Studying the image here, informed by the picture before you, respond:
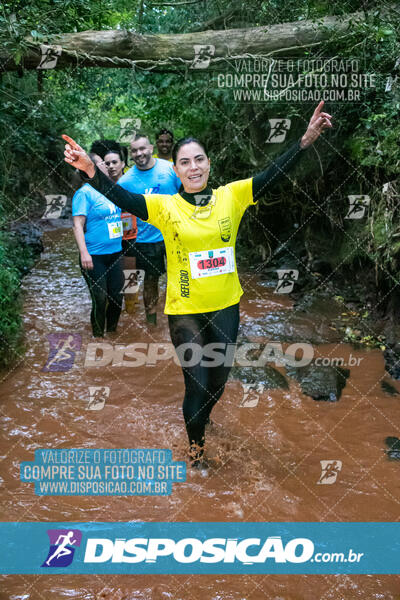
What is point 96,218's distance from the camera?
540cm

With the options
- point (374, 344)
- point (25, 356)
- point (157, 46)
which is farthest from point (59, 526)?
point (157, 46)

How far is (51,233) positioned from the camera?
1220 cm

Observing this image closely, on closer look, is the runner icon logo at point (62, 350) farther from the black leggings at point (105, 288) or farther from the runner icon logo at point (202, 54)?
the runner icon logo at point (202, 54)

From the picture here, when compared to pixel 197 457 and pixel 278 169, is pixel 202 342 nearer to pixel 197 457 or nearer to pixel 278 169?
pixel 197 457

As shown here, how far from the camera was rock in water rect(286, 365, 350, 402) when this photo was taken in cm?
468

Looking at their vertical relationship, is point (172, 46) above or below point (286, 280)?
above

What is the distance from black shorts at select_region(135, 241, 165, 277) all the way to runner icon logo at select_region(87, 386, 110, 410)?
1.48 m

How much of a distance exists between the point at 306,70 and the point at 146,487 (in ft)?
15.9

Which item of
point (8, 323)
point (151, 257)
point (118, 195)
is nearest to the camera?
point (118, 195)

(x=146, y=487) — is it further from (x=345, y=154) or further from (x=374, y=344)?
(x=345, y=154)

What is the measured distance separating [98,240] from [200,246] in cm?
241

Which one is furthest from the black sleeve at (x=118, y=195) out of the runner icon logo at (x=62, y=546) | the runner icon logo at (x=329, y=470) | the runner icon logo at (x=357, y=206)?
the runner icon logo at (x=357, y=206)

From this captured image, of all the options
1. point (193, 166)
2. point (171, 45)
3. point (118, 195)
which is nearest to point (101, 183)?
point (118, 195)

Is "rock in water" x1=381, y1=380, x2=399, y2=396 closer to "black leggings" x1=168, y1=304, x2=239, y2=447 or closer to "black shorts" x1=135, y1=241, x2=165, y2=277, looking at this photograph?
"black leggings" x1=168, y1=304, x2=239, y2=447
